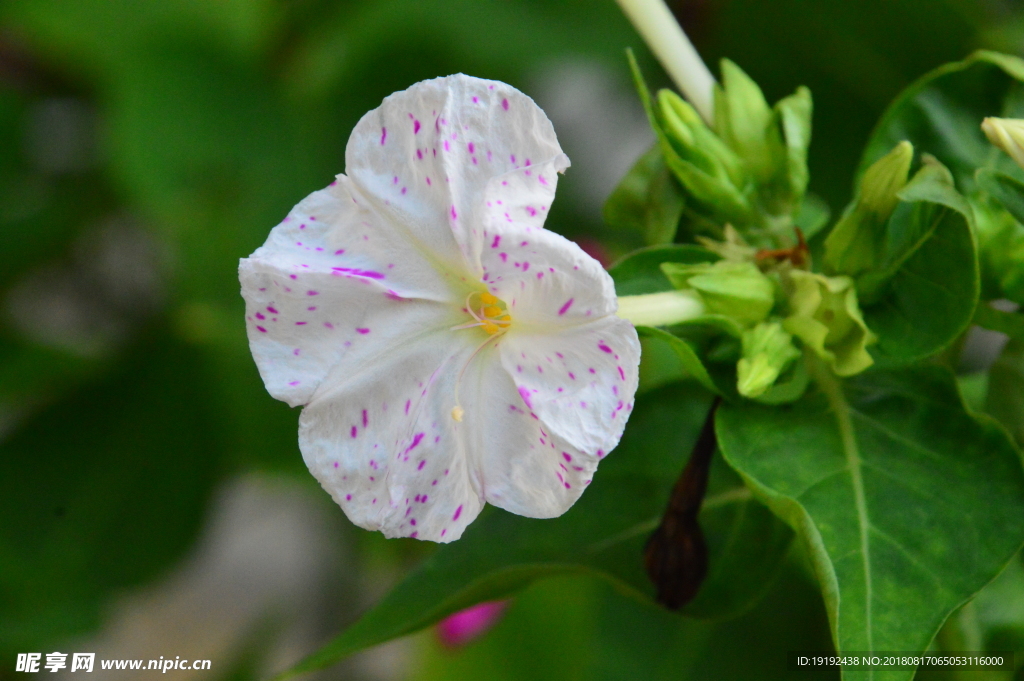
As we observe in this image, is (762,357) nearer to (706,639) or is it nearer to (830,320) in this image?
(830,320)

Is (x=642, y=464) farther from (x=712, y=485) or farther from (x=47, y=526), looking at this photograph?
(x=47, y=526)

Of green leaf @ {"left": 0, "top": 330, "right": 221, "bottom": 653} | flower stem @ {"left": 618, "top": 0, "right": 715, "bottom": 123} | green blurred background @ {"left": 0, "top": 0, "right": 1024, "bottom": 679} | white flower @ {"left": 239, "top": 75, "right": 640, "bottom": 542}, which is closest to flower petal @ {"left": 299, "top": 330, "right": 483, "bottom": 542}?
white flower @ {"left": 239, "top": 75, "right": 640, "bottom": 542}

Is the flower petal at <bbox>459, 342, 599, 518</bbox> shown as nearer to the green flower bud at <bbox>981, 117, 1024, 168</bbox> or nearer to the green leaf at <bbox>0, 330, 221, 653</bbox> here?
the green flower bud at <bbox>981, 117, 1024, 168</bbox>

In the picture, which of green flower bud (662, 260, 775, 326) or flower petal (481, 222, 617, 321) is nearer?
flower petal (481, 222, 617, 321)

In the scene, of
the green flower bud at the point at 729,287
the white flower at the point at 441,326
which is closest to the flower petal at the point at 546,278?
the white flower at the point at 441,326

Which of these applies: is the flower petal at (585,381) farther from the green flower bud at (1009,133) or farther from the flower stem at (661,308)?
the green flower bud at (1009,133)

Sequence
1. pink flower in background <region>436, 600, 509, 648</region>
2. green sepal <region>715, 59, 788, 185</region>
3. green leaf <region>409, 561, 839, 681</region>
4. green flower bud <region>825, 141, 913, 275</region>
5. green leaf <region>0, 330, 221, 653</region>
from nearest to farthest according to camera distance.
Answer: green flower bud <region>825, 141, 913, 275</region> < green sepal <region>715, 59, 788, 185</region> < green leaf <region>409, 561, 839, 681</region> < pink flower in background <region>436, 600, 509, 648</region> < green leaf <region>0, 330, 221, 653</region>
